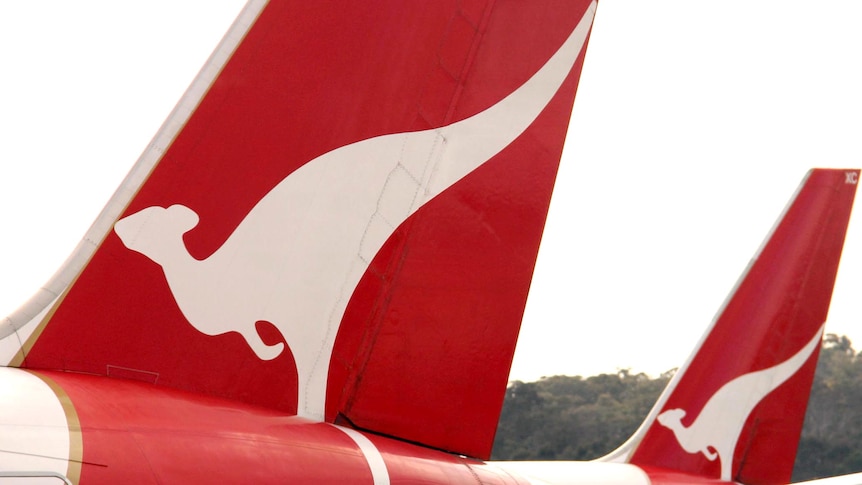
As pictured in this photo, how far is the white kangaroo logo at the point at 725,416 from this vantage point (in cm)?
672

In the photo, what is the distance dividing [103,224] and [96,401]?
50cm

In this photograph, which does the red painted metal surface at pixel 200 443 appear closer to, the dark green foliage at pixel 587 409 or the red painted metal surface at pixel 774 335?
the red painted metal surface at pixel 774 335

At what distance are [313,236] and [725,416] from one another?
4.84 metres

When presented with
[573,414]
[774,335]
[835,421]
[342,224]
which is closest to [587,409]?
[573,414]

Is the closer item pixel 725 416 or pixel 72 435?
pixel 72 435

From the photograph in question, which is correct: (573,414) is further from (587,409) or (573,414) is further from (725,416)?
(725,416)

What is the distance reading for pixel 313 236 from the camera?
284 cm

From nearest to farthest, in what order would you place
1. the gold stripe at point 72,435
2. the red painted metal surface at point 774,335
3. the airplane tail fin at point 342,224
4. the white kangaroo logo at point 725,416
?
the gold stripe at point 72,435 → the airplane tail fin at point 342,224 → the white kangaroo logo at point 725,416 → the red painted metal surface at point 774,335

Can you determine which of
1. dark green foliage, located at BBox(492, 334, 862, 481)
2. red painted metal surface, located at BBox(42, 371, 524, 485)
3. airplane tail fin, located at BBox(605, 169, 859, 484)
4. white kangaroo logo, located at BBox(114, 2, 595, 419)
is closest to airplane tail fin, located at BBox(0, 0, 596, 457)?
white kangaroo logo, located at BBox(114, 2, 595, 419)

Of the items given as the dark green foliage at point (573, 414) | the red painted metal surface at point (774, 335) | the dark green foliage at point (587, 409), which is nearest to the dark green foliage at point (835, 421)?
the dark green foliage at point (587, 409)

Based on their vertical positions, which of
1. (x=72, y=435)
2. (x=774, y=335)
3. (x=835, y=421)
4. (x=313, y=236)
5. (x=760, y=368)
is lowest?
(x=72, y=435)

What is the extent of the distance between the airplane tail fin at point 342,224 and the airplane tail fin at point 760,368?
149 inches

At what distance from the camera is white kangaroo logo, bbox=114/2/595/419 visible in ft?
8.42

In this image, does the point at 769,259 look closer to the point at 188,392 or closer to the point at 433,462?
the point at 433,462
